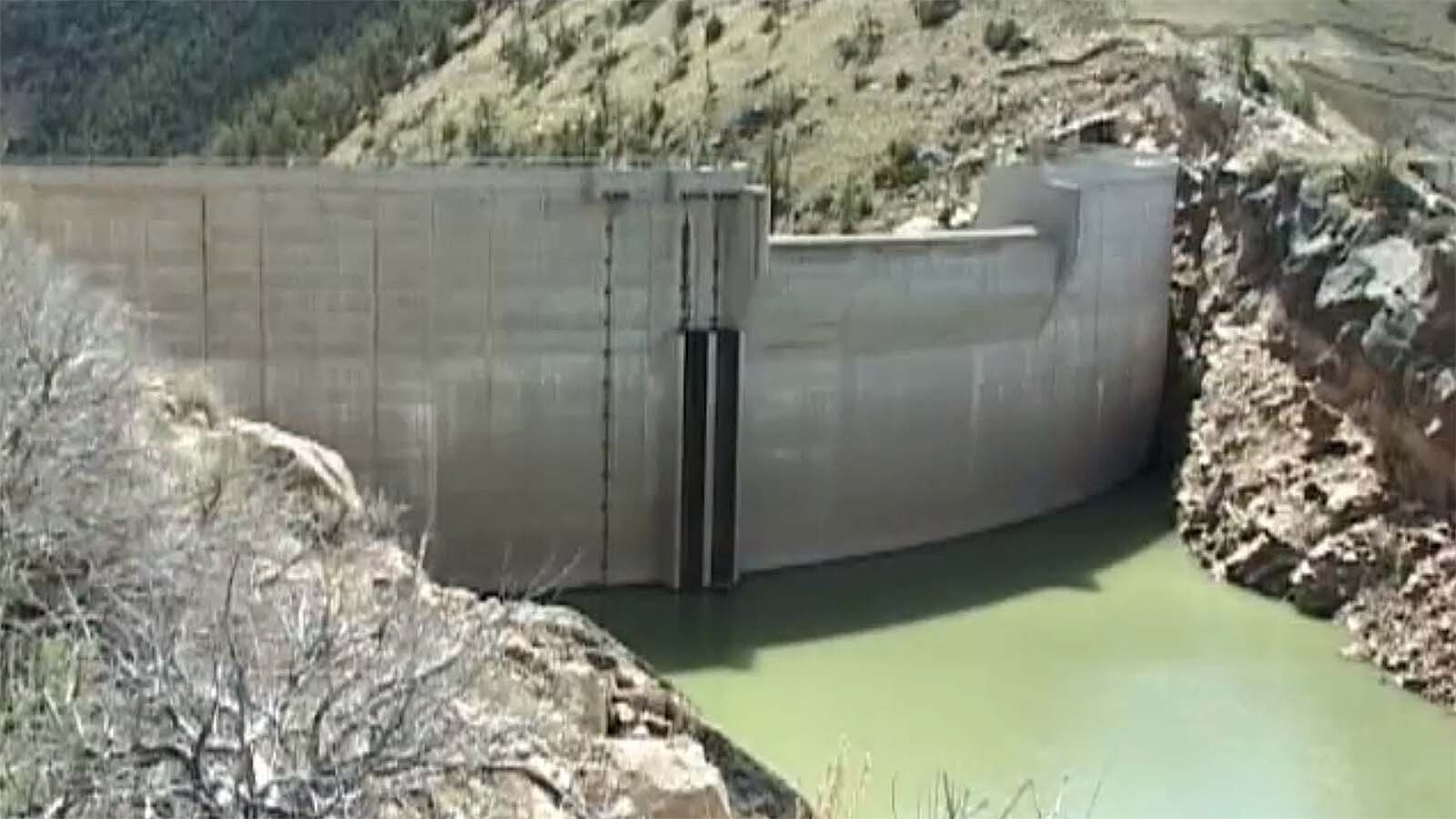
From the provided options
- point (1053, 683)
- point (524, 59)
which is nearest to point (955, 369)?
point (1053, 683)

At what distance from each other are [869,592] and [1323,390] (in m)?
4.94

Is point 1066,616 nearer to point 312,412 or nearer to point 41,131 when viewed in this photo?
point 312,412

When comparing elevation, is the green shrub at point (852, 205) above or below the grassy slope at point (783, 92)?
below

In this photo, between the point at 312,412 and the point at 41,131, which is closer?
the point at 312,412

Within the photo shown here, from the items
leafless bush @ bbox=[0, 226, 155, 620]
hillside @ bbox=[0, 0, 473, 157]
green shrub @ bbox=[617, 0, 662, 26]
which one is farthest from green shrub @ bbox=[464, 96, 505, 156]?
leafless bush @ bbox=[0, 226, 155, 620]

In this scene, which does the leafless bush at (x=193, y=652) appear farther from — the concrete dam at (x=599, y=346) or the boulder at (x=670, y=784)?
the concrete dam at (x=599, y=346)

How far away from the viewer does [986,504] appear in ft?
67.3

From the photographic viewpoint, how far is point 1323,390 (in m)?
20.5

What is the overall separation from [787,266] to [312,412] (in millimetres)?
4209

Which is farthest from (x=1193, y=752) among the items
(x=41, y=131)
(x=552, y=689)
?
(x=41, y=131)

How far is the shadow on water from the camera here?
1731 centimetres

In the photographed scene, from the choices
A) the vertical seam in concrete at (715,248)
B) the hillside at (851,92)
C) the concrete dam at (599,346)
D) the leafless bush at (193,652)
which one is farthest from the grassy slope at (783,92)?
the leafless bush at (193,652)

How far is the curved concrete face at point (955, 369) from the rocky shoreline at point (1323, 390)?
72 centimetres

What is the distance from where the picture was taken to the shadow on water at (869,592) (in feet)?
56.8
